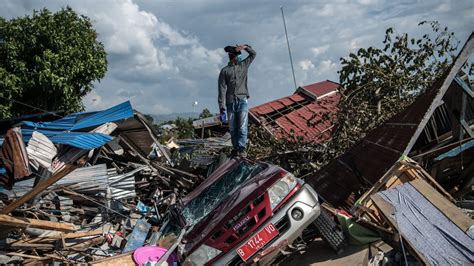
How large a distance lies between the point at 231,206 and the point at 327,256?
1.45 metres

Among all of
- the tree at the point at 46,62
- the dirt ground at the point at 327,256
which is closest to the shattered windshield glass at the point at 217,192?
the dirt ground at the point at 327,256

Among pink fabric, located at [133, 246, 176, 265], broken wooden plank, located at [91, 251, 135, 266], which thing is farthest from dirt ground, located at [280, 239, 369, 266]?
broken wooden plank, located at [91, 251, 135, 266]

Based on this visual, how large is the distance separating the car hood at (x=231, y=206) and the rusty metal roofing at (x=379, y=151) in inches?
78.1

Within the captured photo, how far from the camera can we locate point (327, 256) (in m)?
5.48

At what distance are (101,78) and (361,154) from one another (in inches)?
532

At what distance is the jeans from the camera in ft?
→ 27.1

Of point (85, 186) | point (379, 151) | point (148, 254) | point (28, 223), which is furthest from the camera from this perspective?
point (85, 186)

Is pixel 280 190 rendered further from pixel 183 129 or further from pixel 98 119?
pixel 183 129

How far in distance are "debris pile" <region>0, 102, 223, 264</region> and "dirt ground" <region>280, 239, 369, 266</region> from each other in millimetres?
2242

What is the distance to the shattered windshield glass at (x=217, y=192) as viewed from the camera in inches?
224

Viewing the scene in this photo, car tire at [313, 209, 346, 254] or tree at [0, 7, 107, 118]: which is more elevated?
Result: tree at [0, 7, 107, 118]

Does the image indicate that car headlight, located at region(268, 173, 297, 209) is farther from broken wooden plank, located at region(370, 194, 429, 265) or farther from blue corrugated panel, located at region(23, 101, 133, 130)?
blue corrugated panel, located at region(23, 101, 133, 130)

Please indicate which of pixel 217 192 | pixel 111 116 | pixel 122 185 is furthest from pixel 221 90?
pixel 122 185

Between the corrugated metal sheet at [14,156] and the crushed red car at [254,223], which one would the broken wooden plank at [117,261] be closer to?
the crushed red car at [254,223]
